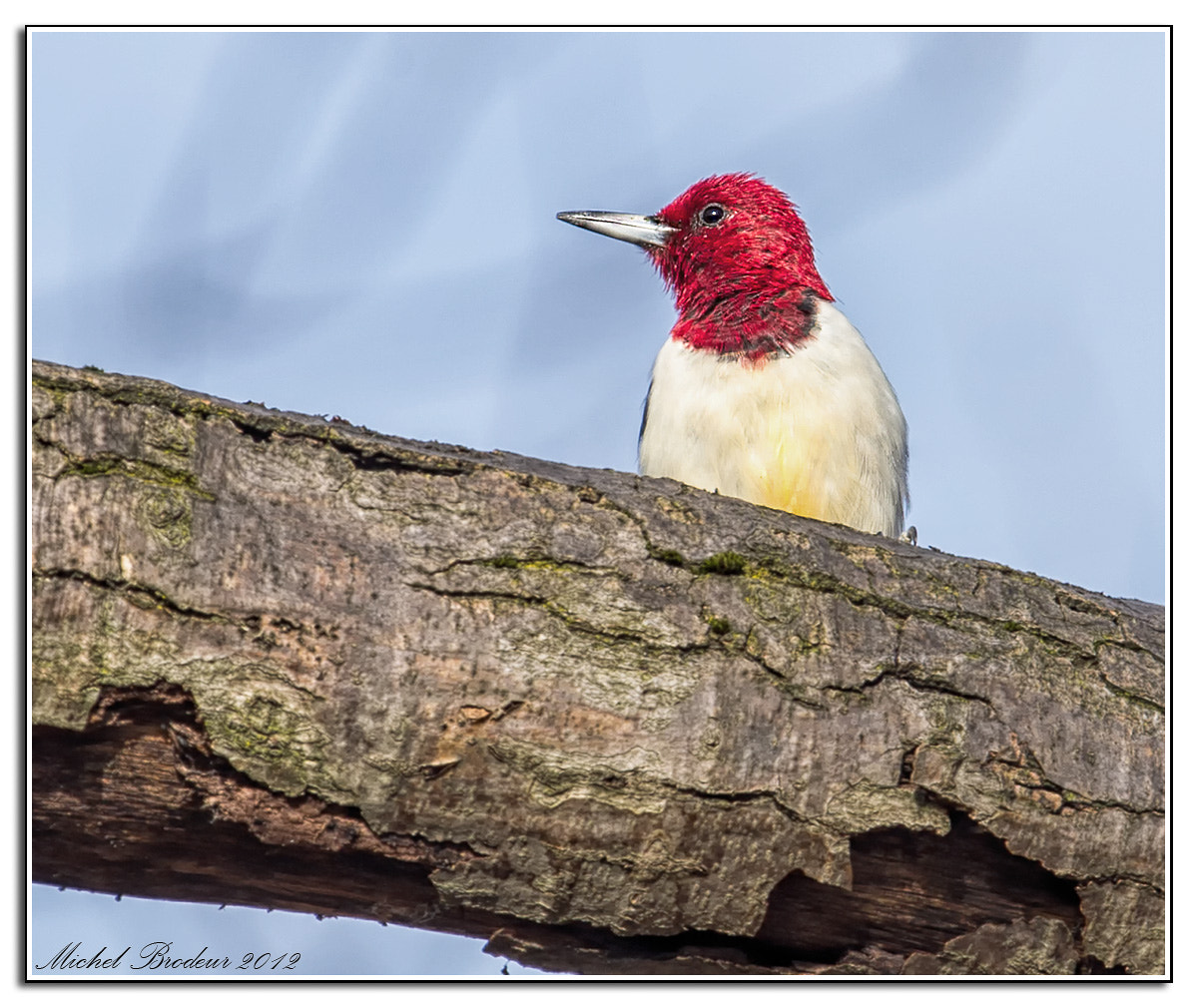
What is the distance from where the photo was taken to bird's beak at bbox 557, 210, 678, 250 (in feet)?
18.5

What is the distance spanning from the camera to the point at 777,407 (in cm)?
437

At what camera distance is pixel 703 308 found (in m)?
5.00

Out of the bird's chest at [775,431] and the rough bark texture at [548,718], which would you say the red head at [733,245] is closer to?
the bird's chest at [775,431]

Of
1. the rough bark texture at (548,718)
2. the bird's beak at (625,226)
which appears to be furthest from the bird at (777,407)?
the rough bark texture at (548,718)

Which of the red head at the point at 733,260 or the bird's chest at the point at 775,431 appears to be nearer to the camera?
the bird's chest at the point at 775,431

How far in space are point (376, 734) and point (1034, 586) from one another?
1625 millimetres

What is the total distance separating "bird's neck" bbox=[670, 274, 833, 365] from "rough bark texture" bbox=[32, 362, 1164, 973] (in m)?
1.75

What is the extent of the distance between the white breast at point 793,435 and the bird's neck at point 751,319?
7cm

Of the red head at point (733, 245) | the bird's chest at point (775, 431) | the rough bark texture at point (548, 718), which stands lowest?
the rough bark texture at point (548, 718)

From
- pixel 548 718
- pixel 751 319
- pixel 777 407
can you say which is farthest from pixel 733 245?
pixel 548 718

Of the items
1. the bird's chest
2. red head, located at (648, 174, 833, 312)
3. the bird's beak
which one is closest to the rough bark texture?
the bird's chest

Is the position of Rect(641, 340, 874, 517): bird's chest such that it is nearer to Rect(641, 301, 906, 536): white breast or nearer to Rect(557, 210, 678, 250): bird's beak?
Rect(641, 301, 906, 536): white breast

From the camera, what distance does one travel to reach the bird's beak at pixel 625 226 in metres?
5.65
